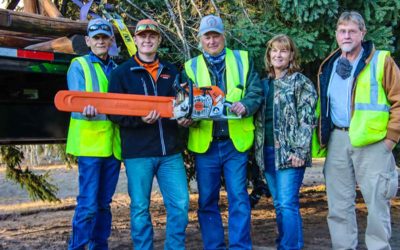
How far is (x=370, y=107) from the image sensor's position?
455cm

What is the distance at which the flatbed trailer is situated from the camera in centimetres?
478

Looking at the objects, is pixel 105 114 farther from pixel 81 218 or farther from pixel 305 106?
pixel 305 106

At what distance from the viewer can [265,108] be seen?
482cm

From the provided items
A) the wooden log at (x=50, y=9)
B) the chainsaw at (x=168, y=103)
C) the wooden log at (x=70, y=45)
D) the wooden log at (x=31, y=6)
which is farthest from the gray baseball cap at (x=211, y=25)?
the wooden log at (x=31, y=6)

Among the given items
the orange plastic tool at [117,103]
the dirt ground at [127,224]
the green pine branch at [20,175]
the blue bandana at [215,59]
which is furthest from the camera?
the green pine branch at [20,175]

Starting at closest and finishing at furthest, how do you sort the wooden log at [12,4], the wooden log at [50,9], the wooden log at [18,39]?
the wooden log at [18,39], the wooden log at [50,9], the wooden log at [12,4]

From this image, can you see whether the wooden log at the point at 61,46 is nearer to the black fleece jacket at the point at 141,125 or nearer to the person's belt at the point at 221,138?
the black fleece jacket at the point at 141,125

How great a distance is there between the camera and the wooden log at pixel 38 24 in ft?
15.4

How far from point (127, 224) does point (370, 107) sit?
4.46 metres

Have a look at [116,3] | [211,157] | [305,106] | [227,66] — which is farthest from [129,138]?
[116,3]

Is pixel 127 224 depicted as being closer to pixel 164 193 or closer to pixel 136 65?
pixel 164 193

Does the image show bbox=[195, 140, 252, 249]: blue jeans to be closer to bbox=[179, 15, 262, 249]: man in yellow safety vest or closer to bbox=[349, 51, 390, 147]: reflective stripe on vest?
bbox=[179, 15, 262, 249]: man in yellow safety vest

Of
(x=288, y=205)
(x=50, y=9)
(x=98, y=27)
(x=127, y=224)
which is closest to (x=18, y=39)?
(x=50, y=9)

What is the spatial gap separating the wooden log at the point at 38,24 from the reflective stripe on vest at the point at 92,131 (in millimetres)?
619
